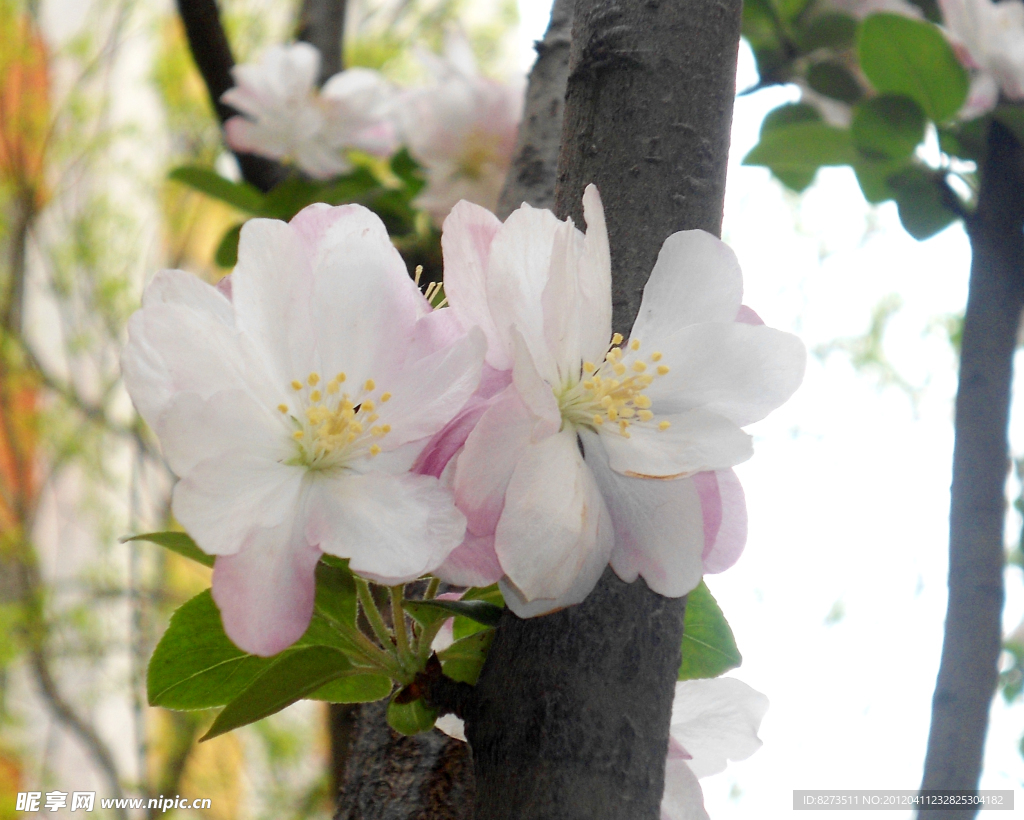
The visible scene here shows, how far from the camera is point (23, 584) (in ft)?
8.76

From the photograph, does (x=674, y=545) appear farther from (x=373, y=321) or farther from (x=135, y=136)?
(x=135, y=136)

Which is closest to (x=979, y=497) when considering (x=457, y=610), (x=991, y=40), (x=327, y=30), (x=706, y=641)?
(x=706, y=641)

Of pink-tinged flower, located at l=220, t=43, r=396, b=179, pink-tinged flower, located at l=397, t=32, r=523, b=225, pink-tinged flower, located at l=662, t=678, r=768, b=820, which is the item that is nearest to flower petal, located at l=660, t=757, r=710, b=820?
pink-tinged flower, located at l=662, t=678, r=768, b=820

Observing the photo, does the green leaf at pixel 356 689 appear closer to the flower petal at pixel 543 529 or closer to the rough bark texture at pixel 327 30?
the flower petal at pixel 543 529

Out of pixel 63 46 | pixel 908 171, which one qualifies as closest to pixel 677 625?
pixel 908 171

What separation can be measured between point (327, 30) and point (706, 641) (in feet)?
3.46

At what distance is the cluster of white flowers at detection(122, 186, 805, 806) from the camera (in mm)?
232

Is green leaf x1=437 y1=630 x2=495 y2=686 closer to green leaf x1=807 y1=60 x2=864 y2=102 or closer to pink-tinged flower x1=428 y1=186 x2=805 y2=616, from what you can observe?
pink-tinged flower x1=428 y1=186 x2=805 y2=616

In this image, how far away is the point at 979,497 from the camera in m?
0.42

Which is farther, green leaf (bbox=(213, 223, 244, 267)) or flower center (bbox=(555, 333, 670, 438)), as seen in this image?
green leaf (bbox=(213, 223, 244, 267))

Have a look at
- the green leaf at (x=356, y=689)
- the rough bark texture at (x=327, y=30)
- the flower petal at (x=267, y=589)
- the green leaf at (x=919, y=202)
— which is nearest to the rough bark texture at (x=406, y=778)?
the green leaf at (x=356, y=689)

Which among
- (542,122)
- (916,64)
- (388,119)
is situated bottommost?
(542,122)

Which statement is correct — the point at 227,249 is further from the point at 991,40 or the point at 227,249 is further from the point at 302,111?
the point at 991,40

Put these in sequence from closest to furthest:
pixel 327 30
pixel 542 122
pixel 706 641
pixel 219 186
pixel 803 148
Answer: pixel 706 641, pixel 542 122, pixel 803 148, pixel 219 186, pixel 327 30
